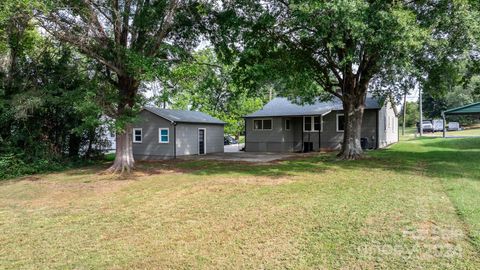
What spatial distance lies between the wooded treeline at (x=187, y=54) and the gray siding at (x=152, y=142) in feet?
13.9

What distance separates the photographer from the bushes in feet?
47.1

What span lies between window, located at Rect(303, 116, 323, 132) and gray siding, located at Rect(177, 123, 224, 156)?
6160 millimetres

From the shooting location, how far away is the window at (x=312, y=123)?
78.2ft

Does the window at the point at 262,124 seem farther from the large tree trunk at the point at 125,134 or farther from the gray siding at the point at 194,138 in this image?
the large tree trunk at the point at 125,134

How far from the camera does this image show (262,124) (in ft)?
82.9

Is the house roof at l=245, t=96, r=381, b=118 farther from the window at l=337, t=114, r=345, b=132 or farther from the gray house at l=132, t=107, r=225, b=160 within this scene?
the gray house at l=132, t=107, r=225, b=160

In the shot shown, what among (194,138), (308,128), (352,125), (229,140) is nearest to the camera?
(352,125)

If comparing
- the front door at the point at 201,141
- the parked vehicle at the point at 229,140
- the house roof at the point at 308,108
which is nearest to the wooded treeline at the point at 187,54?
the house roof at the point at 308,108

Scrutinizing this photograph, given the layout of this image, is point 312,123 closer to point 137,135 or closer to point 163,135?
point 163,135

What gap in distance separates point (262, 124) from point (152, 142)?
802cm

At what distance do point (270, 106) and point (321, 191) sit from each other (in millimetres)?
19198

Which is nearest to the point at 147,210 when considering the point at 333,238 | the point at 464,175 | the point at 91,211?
the point at 91,211

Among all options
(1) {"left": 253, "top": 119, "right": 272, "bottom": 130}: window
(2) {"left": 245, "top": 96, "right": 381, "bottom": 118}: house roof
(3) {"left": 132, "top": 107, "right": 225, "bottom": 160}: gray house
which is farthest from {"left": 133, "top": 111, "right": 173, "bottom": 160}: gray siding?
(2) {"left": 245, "top": 96, "right": 381, "bottom": 118}: house roof

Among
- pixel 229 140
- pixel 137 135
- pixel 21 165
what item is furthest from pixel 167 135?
pixel 229 140
